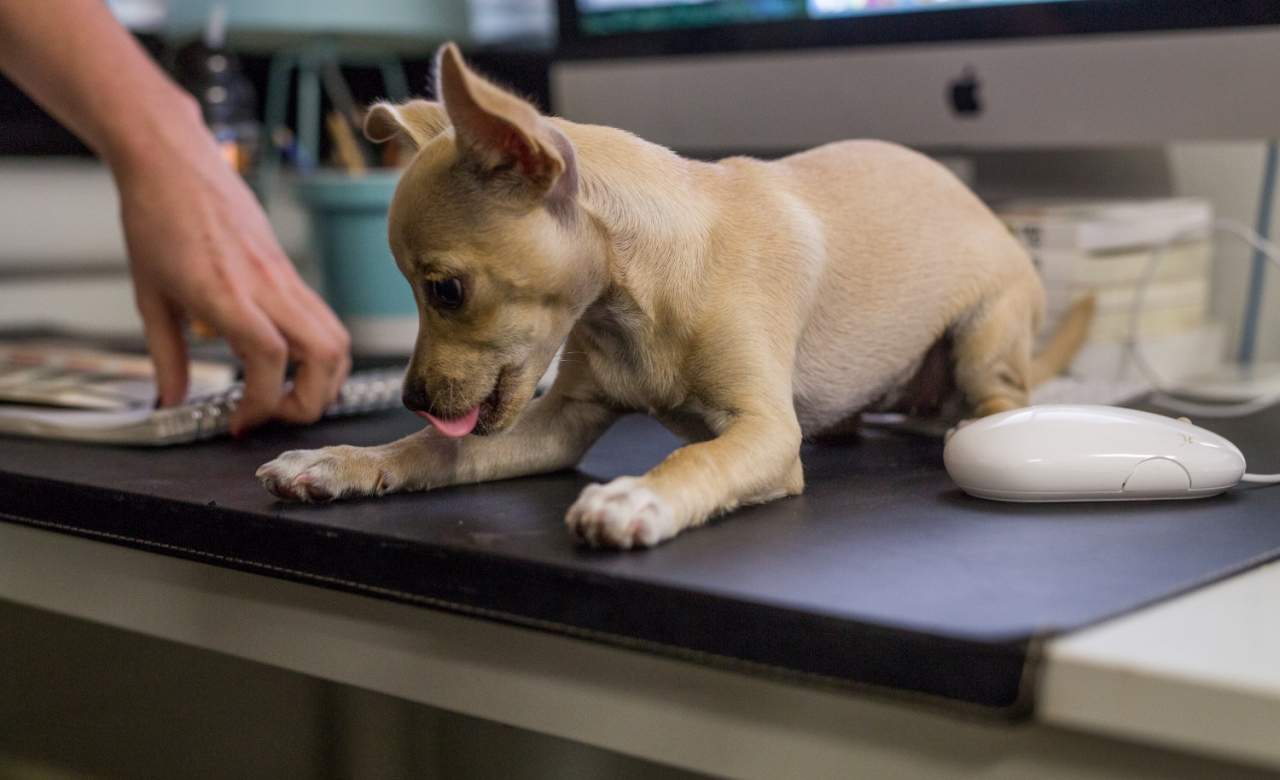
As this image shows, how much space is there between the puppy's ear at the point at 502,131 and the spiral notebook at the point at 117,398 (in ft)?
1.21

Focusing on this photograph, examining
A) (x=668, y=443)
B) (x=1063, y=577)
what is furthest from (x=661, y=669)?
(x=668, y=443)

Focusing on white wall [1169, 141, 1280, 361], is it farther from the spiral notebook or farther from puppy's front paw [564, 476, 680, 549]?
puppy's front paw [564, 476, 680, 549]

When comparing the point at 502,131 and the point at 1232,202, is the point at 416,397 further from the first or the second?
the point at 1232,202

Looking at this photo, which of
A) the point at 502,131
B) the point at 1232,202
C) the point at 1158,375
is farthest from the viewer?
the point at 1232,202

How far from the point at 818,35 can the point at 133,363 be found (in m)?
0.76

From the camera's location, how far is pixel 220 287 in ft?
2.95

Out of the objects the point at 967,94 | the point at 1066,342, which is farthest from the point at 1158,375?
the point at 967,94

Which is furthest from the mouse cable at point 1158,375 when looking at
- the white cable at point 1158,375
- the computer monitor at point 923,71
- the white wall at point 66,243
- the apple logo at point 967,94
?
the white wall at point 66,243

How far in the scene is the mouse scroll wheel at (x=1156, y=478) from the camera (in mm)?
641

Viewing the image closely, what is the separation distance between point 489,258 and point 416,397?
0.09 metres

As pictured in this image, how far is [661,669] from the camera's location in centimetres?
50

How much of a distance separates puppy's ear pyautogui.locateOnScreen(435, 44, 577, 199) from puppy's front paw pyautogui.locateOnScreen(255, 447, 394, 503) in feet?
0.60

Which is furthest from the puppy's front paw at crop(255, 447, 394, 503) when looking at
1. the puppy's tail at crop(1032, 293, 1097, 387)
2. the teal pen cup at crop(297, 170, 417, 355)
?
the teal pen cup at crop(297, 170, 417, 355)

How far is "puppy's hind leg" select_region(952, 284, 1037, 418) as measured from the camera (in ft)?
2.80
